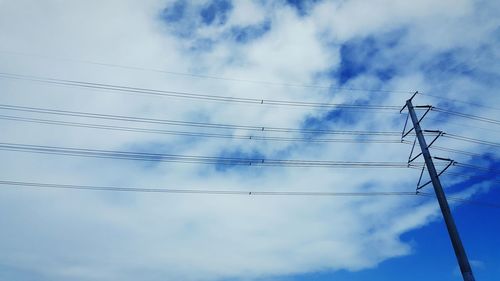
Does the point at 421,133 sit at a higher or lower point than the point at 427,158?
higher

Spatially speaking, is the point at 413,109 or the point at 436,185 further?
the point at 413,109

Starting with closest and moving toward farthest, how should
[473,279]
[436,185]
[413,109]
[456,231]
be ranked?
[473,279] → [456,231] → [436,185] → [413,109]

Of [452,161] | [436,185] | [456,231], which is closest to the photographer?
[456,231]

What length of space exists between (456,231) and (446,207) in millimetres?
1632

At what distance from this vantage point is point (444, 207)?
22781 millimetres

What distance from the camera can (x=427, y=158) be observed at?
83.0 ft

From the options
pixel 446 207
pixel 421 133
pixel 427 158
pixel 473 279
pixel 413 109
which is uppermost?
pixel 413 109

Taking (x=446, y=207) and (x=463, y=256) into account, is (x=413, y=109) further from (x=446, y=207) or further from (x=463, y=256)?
(x=463, y=256)

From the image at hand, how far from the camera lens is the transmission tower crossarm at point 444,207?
2078 cm

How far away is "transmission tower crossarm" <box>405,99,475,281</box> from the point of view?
68.2ft

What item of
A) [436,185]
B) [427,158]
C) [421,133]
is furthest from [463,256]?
[421,133]

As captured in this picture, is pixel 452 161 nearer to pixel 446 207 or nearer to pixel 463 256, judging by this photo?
pixel 446 207

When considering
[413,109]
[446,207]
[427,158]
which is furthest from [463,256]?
[413,109]

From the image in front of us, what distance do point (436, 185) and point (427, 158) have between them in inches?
86.7
